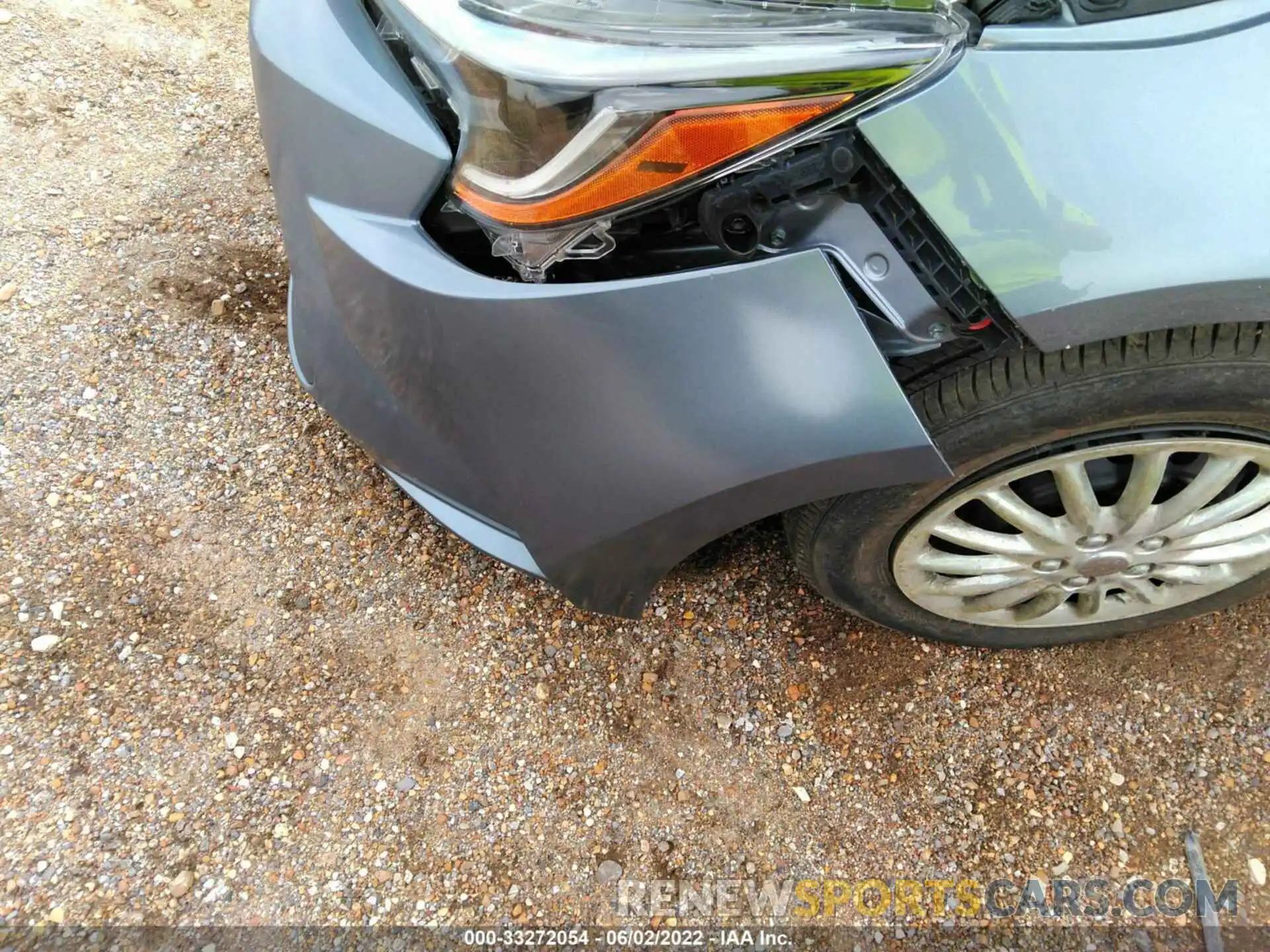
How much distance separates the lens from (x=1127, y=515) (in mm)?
1501

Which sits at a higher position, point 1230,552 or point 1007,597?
point 1230,552

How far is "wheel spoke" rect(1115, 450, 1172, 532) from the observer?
140 cm

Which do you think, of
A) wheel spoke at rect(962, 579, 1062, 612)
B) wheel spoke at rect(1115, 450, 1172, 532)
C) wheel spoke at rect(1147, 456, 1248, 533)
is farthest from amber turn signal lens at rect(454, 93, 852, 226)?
wheel spoke at rect(962, 579, 1062, 612)

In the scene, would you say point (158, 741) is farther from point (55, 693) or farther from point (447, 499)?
point (447, 499)

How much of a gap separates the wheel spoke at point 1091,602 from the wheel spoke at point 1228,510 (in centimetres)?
20

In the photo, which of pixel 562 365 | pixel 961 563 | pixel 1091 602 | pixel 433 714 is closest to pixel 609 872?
pixel 433 714

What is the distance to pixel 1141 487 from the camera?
4.74ft

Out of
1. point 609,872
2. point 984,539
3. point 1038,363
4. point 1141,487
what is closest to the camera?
point 1038,363

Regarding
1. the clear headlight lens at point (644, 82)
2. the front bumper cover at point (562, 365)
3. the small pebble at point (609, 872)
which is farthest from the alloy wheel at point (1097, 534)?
the small pebble at point (609, 872)

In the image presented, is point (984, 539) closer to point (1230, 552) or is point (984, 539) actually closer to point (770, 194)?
point (1230, 552)

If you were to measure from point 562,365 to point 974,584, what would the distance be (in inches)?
38.2

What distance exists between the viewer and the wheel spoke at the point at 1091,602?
5.58ft

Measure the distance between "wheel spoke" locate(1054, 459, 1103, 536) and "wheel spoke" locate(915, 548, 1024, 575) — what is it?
5.8 inches

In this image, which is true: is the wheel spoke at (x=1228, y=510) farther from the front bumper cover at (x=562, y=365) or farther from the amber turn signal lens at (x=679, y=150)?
the amber turn signal lens at (x=679, y=150)
